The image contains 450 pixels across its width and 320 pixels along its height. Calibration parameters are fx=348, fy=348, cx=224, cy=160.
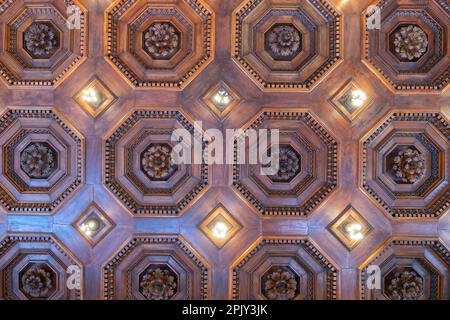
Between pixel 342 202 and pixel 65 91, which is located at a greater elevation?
pixel 65 91

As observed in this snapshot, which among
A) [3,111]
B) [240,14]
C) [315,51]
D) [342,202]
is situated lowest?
[342,202]

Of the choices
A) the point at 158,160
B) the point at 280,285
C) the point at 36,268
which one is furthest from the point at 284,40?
the point at 36,268

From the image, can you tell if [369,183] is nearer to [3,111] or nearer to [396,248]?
[396,248]

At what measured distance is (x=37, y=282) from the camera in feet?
20.9

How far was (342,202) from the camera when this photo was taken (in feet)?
20.6

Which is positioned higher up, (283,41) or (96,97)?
(283,41)

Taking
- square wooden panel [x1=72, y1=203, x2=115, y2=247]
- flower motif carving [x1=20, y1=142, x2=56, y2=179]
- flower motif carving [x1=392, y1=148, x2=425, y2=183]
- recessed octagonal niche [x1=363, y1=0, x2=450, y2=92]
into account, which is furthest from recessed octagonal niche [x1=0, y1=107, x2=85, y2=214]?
flower motif carving [x1=392, y1=148, x2=425, y2=183]

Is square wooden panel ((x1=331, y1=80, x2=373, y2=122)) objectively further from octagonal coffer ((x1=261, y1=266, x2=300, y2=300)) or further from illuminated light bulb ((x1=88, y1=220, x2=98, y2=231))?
illuminated light bulb ((x1=88, y1=220, x2=98, y2=231))

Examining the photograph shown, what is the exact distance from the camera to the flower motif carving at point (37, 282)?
6.36 metres

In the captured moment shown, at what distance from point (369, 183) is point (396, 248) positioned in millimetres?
1263

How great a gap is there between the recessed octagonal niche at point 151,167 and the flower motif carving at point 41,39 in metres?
1.89

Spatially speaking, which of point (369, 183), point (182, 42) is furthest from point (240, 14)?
point (369, 183)

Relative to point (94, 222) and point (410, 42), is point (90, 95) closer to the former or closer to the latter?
point (94, 222)

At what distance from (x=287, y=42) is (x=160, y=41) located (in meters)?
2.26
